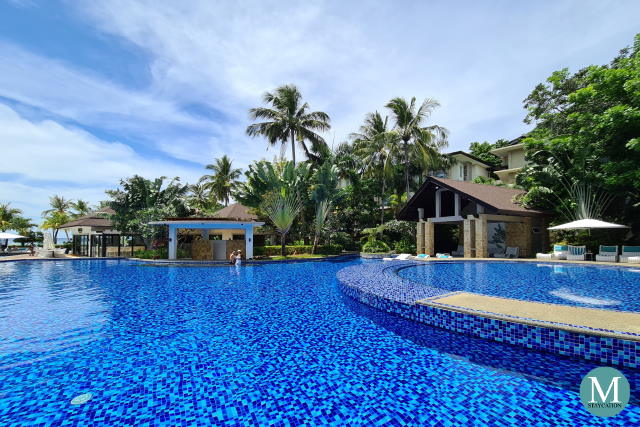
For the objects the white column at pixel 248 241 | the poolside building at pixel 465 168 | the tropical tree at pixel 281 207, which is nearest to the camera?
the white column at pixel 248 241

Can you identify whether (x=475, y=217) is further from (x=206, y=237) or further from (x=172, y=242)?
(x=172, y=242)

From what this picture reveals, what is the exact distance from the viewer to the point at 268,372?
4480 millimetres

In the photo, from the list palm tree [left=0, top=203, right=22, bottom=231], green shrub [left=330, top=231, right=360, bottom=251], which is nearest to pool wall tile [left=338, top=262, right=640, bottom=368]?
green shrub [left=330, top=231, right=360, bottom=251]

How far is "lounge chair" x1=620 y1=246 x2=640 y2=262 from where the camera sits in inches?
660

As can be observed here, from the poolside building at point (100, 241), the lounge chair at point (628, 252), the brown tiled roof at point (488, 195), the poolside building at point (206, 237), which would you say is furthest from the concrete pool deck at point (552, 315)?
the poolside building at point (100, 241)

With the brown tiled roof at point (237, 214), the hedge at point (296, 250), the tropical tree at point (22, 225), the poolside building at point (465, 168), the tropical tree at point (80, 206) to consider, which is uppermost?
the poolside building at point (465, 168)

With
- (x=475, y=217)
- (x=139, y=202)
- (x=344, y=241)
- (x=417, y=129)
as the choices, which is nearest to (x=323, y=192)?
(x=344, y=241)

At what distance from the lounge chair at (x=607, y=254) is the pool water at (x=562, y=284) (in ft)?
7.10

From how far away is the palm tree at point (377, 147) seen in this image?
87.2 feet

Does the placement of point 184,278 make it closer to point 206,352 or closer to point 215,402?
point 206,352

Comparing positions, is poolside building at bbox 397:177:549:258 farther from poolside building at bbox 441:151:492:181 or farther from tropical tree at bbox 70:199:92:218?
tropical tree at bbox 70:199:92:218

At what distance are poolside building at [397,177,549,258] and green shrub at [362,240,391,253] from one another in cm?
242

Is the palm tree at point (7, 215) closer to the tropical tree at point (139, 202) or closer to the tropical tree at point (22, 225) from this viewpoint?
the tropical tree at point (22, 225)

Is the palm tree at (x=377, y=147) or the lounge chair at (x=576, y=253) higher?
the palm tree at (x=377, y=147)
